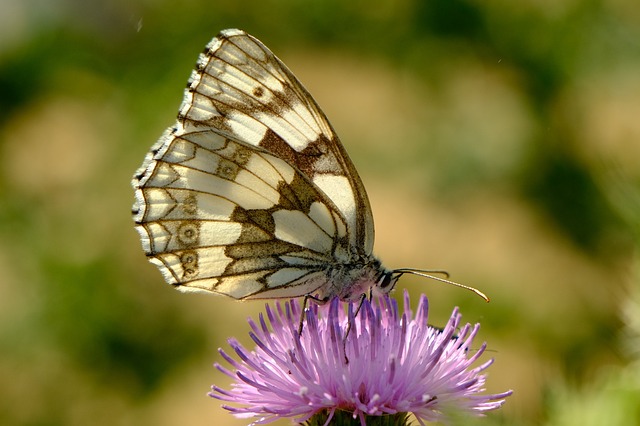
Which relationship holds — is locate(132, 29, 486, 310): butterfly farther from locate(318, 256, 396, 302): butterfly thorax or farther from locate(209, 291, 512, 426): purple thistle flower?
locate(209, 291, 512, 426): purple thistle flower

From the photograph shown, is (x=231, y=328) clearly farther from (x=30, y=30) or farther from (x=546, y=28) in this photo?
(x=30, y=30)

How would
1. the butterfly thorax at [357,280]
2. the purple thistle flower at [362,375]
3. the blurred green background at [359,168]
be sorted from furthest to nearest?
the blurred green background at [359,168] → the butterfly thorax at [357,280] → the purple thistle flower at [362,375]

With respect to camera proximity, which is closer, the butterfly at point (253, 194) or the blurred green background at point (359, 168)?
the butterfly at point (253, 194)

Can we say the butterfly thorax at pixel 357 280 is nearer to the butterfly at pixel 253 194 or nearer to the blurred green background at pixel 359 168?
the butterfly at pixel 253 194

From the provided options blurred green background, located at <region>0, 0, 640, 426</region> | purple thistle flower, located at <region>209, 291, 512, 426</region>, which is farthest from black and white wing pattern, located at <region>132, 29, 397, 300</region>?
blurred green background, located at <region>0, 0, 640, 426</region>

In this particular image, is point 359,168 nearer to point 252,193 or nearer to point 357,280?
point 252,193

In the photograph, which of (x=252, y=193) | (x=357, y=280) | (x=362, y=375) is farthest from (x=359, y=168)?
(x=362, y=375)

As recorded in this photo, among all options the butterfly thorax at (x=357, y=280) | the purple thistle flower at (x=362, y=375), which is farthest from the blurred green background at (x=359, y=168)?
the purple thistle flower at (x=362, y=375)
